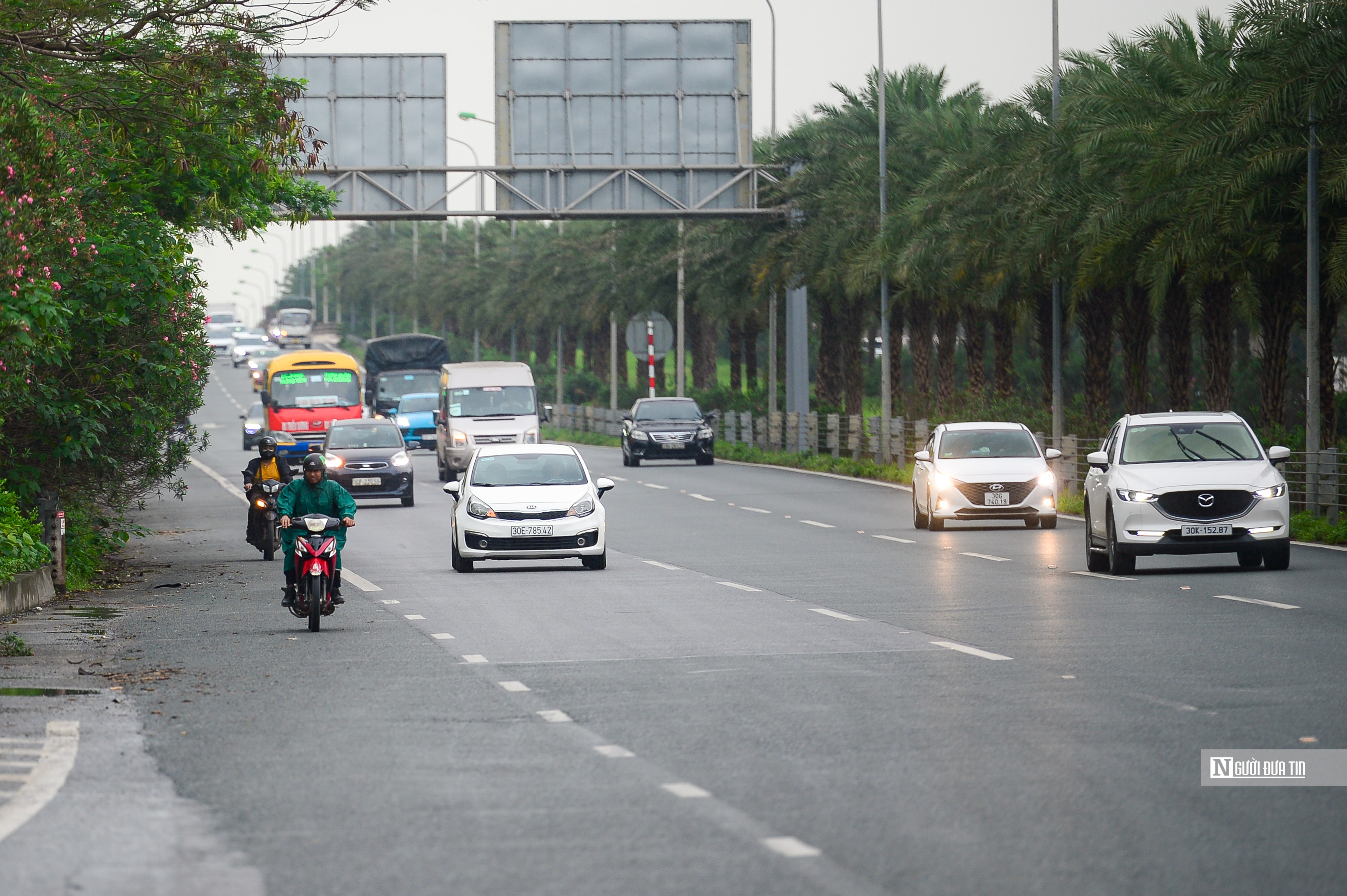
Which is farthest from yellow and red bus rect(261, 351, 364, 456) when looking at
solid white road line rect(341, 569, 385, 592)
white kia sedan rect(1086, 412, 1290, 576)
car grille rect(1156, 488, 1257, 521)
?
car grille rect(1156, 488, 1257, 521)

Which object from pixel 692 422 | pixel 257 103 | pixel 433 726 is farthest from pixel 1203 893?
pixel 692 422

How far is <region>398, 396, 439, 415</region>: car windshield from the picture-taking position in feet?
235

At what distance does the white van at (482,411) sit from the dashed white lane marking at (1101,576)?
27.6 meters

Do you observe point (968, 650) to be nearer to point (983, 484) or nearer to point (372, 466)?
point (983, 484)

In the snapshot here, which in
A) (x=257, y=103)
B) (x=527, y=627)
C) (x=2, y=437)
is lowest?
(x=527, y=627)

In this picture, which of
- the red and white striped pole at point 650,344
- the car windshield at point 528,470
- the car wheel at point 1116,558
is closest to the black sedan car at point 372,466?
the car windshield at point 528,470

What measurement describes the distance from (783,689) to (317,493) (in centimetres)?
645

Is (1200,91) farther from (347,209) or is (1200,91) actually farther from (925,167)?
(347,209)

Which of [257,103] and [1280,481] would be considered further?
[1280,481]

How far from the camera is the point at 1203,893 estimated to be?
6973 millimetres

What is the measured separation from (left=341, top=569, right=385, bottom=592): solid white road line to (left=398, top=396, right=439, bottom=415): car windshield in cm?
4744

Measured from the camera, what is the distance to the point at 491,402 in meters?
50.7

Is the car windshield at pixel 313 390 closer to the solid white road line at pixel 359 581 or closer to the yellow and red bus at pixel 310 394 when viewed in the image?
the yellow and red bus at pixel 310 394

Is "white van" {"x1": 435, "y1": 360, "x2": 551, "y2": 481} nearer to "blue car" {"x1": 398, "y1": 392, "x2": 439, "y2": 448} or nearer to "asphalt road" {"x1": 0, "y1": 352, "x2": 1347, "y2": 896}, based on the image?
"blue car" {"x1": 398, "y1": 392, "x2": 439, "y2": 448}
